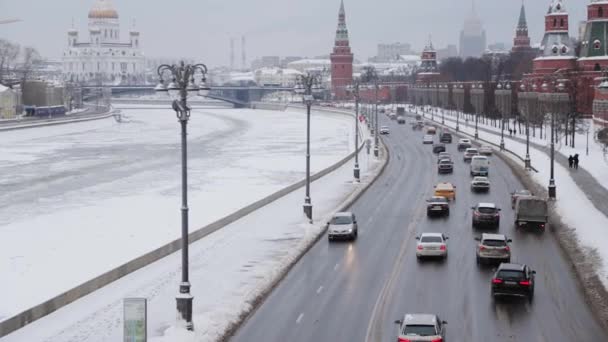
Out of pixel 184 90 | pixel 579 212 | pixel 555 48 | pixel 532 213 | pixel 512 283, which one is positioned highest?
pixel 555 48

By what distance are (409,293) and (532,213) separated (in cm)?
1347

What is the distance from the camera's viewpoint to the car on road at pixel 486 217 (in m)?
38.3

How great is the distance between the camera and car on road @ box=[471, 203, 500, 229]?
38312 mm

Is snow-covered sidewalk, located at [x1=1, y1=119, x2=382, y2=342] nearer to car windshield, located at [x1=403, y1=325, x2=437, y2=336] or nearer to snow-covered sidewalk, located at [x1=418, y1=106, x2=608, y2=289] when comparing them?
car windshield, located at [x1=403, y1=325, x2=437, y2=336]

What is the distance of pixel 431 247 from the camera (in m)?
31.3

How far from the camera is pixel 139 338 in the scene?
20188 millimetres

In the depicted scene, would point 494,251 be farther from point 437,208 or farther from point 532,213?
point 437,208

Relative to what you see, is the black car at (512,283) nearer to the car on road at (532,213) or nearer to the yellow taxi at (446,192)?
the car on road at (532,213)

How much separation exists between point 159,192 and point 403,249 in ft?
79.5

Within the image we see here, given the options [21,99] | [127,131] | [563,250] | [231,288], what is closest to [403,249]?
[563,250]

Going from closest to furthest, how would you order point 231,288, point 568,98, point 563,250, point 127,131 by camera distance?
1. point 231,288
2. point 563,250
3. point 568,98
4. point 127,131

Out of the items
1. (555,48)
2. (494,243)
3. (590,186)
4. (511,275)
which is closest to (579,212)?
(590,186)

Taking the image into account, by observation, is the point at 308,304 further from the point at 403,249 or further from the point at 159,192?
the point at 159,192

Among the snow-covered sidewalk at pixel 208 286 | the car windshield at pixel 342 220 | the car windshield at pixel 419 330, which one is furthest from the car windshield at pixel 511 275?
the car windshield at pixel 342 220
